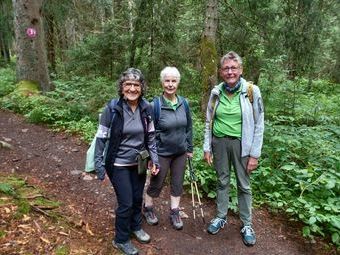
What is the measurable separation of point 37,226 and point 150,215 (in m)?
1.42

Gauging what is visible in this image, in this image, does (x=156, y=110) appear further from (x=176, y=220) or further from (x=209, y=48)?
(x=209, y=48)

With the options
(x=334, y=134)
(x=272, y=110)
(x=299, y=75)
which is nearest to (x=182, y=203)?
(x=334, y=134)

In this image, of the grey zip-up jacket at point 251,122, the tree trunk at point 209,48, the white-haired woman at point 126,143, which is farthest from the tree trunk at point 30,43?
the grey zip-up jacket at point 251,122

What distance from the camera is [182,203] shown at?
17.3ft

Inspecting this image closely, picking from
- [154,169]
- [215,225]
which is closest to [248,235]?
[215,225]

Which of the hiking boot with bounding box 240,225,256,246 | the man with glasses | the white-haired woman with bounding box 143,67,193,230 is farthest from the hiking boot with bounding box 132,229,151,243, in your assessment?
→ the hiking boot with bounding box 240,225,256,246

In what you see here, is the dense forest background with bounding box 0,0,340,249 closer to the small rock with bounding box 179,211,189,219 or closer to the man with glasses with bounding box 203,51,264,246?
the small rock with bounding box 179,211,189,219

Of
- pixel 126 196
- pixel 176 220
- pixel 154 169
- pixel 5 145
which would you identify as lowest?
pixel 176 220

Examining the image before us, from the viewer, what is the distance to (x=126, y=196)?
146 inches

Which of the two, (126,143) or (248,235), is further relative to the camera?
(248,235)

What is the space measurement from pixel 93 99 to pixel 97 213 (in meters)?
5.09

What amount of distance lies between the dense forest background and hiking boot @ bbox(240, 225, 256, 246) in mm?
573

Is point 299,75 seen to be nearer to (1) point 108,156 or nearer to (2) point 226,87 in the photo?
(2) point 226,87

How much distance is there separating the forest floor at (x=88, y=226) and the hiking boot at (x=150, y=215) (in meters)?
0.07
